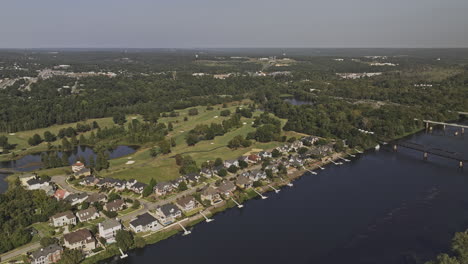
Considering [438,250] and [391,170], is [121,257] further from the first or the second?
[391,170]

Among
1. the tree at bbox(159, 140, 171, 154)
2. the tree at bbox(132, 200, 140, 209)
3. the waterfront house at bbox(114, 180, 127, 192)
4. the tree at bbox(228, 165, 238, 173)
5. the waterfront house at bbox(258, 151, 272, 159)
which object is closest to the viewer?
the tree at bbox(132, 200, 140, 209)

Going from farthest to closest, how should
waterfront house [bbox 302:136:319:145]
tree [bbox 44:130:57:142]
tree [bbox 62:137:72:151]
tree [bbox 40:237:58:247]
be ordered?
tree [bbox 44:130:57:142] < tree [bbox 62:137:72:151] < waterfront house [bbox 302:136:319:145] < tree [bbox 40:237:58:247]

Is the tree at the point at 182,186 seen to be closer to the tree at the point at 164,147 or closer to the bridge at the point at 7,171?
the tree at the point at 164,147

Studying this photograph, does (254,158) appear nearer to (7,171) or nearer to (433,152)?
(433,152)

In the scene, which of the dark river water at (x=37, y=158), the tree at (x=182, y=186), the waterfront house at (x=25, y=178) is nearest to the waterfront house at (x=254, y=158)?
the tree at (x=182, y=186)

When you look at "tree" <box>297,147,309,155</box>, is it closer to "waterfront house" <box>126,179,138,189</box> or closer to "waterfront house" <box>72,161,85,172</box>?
"waterfront house" <box>126,179,138,189</box>

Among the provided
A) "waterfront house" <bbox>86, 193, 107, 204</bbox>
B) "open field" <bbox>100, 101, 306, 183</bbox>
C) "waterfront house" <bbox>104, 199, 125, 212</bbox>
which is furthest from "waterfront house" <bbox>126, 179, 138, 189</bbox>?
"waterfront house" <bbox>104, 199, 125, 212</bbox>
